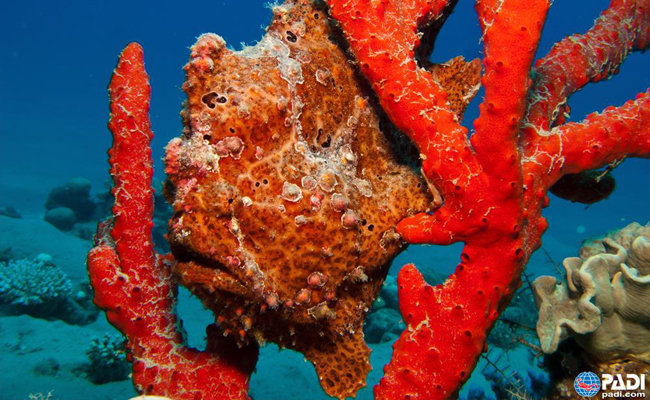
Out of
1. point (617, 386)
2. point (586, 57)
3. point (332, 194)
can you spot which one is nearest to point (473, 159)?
point (332, 194)

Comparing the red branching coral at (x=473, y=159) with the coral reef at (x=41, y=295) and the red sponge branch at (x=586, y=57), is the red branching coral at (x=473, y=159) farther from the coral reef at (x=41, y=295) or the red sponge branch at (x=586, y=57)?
the coral reef at (x=41, y=295)

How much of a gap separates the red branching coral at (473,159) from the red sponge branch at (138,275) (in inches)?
55.3

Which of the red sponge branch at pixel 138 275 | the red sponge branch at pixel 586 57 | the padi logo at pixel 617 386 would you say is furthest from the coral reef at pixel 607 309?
the red sponge branch at pixel 138 275

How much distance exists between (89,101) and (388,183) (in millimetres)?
90067

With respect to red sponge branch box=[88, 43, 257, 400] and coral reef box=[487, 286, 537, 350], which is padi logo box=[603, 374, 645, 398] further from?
red sponge branch box=[88, 43, 257, 400]

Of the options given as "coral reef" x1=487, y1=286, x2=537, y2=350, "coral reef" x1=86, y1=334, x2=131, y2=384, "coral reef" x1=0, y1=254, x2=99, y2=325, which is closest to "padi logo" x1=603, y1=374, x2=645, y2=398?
"coral reef" x1=487, y1=286, x2=537, y2=350

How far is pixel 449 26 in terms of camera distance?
74062 mm

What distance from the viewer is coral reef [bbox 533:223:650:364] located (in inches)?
102

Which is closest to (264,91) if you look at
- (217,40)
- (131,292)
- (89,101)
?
(217,40)

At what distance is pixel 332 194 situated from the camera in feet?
8.18

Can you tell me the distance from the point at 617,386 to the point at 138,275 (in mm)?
3646

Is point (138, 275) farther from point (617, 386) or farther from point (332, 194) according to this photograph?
point (617, 386)

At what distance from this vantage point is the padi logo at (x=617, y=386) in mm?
2697

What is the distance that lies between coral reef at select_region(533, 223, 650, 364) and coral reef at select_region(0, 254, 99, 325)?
9.89m
